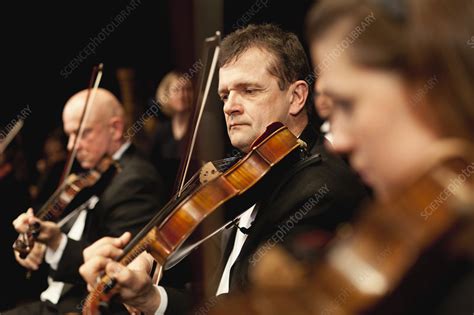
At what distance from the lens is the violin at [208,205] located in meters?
1.51

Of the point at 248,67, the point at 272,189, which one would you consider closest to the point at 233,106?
the point at 248,67

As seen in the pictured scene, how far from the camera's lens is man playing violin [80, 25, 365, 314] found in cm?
169

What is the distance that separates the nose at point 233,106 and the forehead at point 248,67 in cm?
5

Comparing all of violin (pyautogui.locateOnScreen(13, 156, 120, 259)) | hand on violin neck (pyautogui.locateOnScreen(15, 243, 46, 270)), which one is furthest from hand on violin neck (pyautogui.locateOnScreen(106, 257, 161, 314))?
violin (pyautogui.locateOnScreen(13, 156, 120, 259))

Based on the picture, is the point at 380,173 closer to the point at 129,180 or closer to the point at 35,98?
the point at 129,180

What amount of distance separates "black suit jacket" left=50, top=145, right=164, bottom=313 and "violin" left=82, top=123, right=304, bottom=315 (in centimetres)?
99

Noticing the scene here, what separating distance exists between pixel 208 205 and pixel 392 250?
0.83 m

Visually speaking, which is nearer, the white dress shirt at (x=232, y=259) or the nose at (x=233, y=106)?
the white dress shirt at (x=232, y=259)

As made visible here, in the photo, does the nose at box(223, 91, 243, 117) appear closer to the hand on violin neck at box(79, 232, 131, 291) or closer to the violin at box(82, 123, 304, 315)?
the violin at box(82, 123, 304, 315)

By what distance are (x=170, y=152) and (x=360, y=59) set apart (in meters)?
3.57

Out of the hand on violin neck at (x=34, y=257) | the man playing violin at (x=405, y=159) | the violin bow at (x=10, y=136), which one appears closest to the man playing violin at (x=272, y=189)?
the man playing violin at (x=405, y=159)

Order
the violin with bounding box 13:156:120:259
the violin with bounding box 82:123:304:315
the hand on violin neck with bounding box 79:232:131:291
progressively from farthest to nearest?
the violin with bounding box 13:156:120:259
the hand on violin neck with bounding box 79:232:131:291
the violin with bounding box 82:123:304:315

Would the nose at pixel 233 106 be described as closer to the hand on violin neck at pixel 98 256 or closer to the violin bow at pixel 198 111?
the violin bow at pixel 198 111

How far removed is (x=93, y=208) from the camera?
286 centimetres
